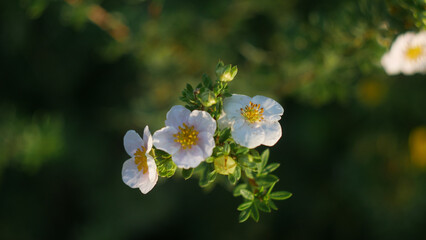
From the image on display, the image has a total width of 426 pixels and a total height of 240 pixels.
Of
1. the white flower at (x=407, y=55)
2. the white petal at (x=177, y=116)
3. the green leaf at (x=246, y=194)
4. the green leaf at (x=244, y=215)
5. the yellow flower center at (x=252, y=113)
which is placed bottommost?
the green leaf at (x=244, y=215)

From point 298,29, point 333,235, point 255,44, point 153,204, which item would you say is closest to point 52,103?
point 153,204

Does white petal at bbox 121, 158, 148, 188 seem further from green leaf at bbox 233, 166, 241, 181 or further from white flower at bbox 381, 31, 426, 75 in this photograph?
white flower at bbox 381, 31, 426, 75

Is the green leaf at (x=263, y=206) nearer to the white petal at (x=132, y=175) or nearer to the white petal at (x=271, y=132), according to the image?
the white petal at (x=271, y=132)

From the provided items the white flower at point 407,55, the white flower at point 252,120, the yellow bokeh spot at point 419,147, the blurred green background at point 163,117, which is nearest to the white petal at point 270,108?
the white flower at point 252,120

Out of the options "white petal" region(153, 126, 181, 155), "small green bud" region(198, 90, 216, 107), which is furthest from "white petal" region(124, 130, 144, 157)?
"small green bud" region(198, 90, 216, 107)

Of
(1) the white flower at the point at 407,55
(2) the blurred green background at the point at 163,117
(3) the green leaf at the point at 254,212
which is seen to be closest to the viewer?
(3) the green leaf at the point at 254,212

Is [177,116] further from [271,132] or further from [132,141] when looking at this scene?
[271,132]
